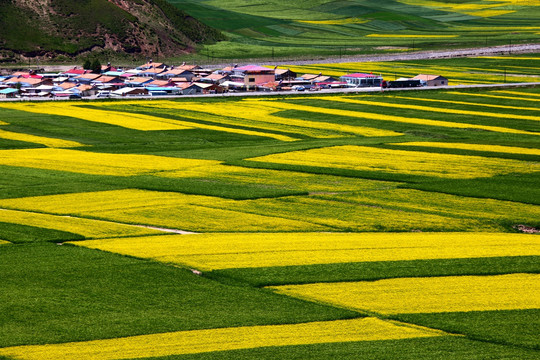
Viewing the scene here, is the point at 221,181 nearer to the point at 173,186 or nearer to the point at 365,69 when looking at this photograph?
the point at 173,186

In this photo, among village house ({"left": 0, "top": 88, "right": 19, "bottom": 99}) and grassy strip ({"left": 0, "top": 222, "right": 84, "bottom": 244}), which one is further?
village house ({"left": 0, "top": 88, "right": 19, "bottom": 99})

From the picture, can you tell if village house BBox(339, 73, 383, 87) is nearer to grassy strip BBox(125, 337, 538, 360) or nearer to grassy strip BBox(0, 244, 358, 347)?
grassy strip BBox(0, 244, 358, 347)

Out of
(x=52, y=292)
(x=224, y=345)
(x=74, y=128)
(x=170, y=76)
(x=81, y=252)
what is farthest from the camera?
(x=170, y=76)

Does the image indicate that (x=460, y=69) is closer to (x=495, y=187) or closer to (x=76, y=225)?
(x=495, y=187)

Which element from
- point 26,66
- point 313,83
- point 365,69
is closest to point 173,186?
point 313,83

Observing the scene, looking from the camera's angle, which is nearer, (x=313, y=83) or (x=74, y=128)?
(x=74, y=128)

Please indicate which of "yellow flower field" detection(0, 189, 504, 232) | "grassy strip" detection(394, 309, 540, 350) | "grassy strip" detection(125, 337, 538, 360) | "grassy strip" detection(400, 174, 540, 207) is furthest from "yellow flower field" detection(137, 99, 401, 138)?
"grassy strip" detection(125, 337, 538, 360)
